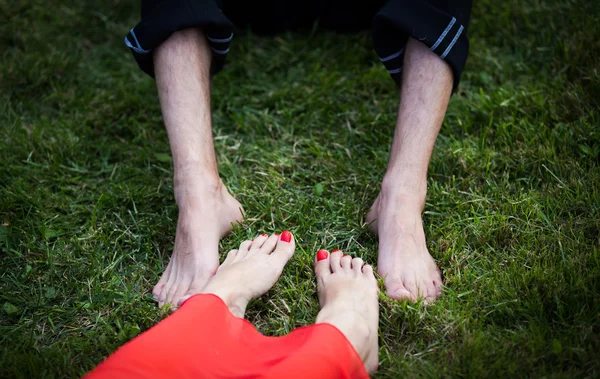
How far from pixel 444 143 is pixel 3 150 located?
2.11 meters

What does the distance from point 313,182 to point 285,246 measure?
1.44 ft

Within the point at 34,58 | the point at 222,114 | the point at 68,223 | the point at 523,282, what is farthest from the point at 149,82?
the point at 523,282

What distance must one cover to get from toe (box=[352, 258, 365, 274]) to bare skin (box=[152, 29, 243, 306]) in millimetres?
514

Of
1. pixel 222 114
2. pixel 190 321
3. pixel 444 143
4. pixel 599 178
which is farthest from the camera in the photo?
pixel 222 114

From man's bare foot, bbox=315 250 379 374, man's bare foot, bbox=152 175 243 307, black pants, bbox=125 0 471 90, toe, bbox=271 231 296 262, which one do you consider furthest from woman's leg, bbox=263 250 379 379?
black pants, bbox=125 0 471 90

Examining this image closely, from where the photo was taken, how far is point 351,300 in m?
1.72

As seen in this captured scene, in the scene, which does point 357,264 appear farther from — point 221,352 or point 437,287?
point 221,352

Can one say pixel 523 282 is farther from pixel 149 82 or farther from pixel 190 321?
pixel 149 82

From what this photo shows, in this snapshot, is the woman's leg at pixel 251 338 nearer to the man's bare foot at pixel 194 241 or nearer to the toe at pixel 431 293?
the man's bare foot at pixel 194 241

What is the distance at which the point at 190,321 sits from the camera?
153 cm

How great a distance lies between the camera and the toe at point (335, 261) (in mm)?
1915

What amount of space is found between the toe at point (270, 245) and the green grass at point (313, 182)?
0.36 feet

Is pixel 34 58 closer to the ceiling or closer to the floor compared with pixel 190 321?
closer to the floor

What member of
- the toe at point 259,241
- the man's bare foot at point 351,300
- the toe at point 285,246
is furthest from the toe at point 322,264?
the toe at point 259,241
